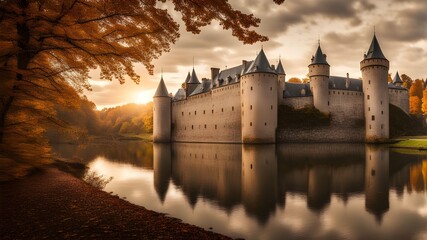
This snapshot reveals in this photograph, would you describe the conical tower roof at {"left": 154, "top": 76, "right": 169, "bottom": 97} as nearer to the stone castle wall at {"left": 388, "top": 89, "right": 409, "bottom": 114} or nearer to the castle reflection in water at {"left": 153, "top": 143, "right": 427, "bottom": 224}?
the castle reflection in water at {"left": 153, "top": 143, "right": 427, "bottom": 224}

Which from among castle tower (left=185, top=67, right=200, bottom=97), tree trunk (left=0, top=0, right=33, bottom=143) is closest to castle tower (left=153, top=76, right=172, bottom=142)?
castle tower (left=185, top=67, right=200, bottom=97)

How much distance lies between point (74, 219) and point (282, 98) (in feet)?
133

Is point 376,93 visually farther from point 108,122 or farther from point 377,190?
point 108,122

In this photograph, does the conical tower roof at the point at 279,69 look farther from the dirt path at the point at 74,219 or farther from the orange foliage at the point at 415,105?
the dirt path at the point at 74,219

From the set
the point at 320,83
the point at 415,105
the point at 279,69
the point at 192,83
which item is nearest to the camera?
the point at 320,83

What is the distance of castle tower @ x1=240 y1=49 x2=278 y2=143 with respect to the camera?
3947cm

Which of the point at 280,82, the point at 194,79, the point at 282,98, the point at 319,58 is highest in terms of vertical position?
the point at 319,58

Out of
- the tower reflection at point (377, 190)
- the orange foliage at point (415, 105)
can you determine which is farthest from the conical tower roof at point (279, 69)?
the orange foliage at point (415, 105)

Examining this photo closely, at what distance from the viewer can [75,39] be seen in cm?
825

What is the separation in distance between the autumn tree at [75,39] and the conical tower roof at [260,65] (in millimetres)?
31098

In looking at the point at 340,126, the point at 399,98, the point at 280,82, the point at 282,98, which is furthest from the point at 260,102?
the point at 399,98

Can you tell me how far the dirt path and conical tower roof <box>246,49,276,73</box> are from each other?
108 ft

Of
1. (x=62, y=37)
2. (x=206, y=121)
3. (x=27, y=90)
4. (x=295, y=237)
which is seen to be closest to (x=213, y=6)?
(x=62, y=37)

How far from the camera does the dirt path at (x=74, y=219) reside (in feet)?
17.7
